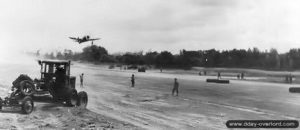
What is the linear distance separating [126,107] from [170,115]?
3.81 meters

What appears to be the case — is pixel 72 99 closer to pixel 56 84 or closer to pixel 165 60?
pixel 56 84

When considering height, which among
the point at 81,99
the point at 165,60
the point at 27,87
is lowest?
the point at 81,99

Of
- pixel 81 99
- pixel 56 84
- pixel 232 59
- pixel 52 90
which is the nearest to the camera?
pixel 52 90

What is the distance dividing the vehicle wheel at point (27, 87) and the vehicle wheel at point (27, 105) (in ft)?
1.47

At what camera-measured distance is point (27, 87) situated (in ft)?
52.8

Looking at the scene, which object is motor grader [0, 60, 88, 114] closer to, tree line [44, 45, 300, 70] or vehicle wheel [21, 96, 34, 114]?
vehicle wheel [21, 96, 34, 114]

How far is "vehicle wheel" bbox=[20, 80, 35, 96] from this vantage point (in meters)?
15.7

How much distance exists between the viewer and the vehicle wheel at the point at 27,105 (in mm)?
15297

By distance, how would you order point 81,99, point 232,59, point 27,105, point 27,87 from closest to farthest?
point 27,105 → point 27,87 → point 81,99 → point 232,59

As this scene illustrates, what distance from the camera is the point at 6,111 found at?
15.9 meters

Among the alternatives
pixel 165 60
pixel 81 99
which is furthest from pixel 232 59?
pixel 81 99

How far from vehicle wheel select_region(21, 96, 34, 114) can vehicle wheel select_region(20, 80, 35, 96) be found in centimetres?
45

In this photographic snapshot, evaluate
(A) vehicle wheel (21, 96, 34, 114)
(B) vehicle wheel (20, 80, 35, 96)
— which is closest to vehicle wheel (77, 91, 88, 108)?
(B) vehicle wheel (20, 80, 35, 96)

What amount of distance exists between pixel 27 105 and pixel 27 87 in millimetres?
1004
